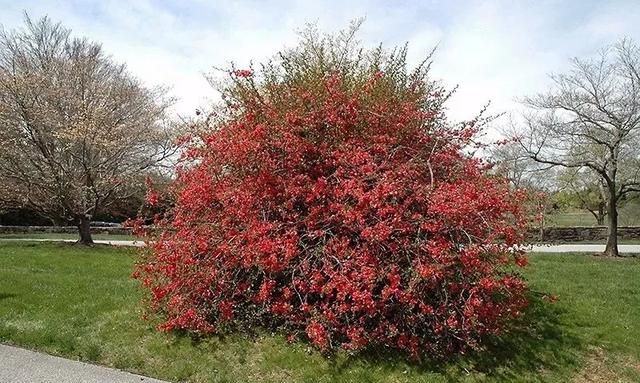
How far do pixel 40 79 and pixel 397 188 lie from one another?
Answer: 14.0m

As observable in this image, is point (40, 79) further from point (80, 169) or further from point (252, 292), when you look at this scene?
point (252, 292)

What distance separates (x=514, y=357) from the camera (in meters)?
5.58

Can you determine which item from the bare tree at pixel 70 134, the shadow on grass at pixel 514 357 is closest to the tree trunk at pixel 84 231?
the bare tree at pixel 70 134

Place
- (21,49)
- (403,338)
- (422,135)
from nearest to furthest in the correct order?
(403,338), (422,135), (21,49)

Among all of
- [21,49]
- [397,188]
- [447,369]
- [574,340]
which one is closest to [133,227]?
[397,188]

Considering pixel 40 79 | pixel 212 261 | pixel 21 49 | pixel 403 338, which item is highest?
pixel 21 49

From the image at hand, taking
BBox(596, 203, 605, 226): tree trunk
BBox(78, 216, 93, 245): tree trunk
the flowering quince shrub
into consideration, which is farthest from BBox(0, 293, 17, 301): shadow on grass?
BBox(596, 203, 605, 226): tree trunk

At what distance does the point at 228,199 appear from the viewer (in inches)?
229

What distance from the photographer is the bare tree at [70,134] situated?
Answer: 49.7 feet

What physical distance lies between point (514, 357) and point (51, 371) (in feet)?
15.2

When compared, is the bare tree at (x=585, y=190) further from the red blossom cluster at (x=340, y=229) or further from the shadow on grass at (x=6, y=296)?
the shadow on grass at (x=6, y=296)

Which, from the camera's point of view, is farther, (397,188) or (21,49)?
(21,49)

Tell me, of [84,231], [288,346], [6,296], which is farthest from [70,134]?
[288,346]

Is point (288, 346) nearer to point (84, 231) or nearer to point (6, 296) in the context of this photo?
point (6, 296)
